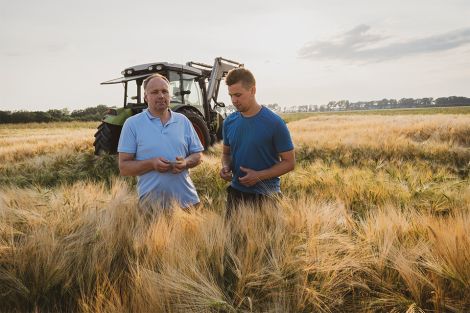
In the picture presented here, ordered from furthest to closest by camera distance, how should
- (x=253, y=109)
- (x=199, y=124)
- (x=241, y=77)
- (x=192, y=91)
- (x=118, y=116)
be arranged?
(x=192, y=91) < (x=199, y=124) < (x=118, y=116) < (x=253, y=109) < (x=241, y=77)

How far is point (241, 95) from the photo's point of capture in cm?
267

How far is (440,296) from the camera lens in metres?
1.12

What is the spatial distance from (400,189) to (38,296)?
3.09 m

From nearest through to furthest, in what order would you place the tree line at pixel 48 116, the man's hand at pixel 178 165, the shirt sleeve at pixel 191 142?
the man's hand at pixel 178 165 < the shirt sleeve at pixel 191 142 < the tree line at pixel 48 116

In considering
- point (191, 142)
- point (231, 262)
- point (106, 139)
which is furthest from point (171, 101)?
point (231, 262)

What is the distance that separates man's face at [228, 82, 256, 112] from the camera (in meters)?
2.63

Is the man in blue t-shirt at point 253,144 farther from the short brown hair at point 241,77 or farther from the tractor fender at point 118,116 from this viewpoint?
the tractor fender at point 118,116

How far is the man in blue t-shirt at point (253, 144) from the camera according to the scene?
2629 millimetres

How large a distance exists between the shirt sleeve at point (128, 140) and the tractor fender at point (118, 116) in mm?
4976

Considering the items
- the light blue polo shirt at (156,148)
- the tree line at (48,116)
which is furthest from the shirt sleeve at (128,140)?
the tree line at (48,116)

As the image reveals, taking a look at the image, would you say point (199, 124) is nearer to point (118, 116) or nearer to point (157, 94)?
point (118, 116)

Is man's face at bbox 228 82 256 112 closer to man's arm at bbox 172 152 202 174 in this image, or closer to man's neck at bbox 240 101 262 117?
man's neck at bbox 240 101 262 117

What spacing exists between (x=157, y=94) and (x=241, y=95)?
0.74 m

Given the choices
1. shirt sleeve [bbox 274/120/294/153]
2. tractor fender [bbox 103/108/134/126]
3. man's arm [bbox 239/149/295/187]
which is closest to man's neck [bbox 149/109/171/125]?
man's arm [bbox 239/149/295/187]
